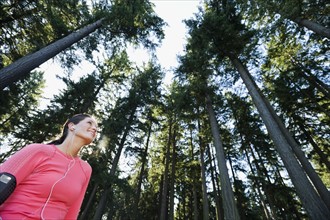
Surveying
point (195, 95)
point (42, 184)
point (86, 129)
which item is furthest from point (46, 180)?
point (195, 95)

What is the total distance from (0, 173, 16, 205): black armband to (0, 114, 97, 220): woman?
3 cm

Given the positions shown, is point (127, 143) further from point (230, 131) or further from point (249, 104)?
point (249, 104)

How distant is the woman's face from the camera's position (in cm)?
Result: 181

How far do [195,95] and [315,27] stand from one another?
7.45 m

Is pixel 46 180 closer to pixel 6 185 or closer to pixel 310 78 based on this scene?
pixel 6 185

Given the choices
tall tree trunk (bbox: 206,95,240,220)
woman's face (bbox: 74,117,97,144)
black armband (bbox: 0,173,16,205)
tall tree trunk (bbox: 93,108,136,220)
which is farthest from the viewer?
tall tree trunk (bbox: 93,108,136,220)

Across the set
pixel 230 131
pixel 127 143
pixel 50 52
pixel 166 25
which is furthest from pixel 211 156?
pixel 50 52

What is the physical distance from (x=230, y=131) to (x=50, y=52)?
17111 mm

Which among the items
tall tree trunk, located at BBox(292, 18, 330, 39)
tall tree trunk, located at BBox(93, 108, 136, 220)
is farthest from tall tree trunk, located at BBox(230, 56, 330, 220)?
tall tree trunk, located at BBox(93, 108, 136, 220)

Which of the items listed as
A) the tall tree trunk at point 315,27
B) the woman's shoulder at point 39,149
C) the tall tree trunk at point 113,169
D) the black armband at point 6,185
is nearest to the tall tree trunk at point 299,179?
the tall tree trunk at point 315,27

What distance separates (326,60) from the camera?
14.3 meters

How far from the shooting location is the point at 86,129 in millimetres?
1869

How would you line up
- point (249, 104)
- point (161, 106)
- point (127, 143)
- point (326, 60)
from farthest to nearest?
point (161, 106), point (249, 104), point (127, 143), point (326, 60)

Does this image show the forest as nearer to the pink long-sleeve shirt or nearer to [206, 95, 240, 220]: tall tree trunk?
[206, 95, 240, 220]: tall tree trunk
